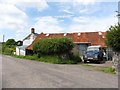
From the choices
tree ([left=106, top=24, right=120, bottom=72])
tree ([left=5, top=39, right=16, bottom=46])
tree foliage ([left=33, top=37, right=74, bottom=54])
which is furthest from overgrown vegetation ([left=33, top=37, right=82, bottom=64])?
tree ([left=5, top=39, right=16, bottom=46])

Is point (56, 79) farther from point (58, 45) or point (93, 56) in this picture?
point (58, 45)

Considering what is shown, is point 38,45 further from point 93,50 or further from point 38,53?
point 93,50

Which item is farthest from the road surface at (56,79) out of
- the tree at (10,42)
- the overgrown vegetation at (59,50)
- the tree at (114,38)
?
the tree at (10,42)

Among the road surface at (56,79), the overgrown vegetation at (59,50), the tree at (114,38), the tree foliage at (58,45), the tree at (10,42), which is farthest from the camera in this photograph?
the tree at (10,42)

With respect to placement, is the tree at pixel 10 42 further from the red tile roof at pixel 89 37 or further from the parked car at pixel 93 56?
the parked car at pixel 93 56

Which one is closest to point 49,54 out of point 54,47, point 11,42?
point 54,47

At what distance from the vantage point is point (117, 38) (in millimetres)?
20984

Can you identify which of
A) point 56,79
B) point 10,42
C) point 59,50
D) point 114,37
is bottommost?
point 56,79

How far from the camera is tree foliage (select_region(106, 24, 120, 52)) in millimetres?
20828

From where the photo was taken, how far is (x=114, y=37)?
69.2ft

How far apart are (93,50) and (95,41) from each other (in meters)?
14.3

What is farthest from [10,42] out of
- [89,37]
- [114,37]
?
[114,37]

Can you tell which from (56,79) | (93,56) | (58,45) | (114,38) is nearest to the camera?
(56,79)

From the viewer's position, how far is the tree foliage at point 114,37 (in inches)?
820
